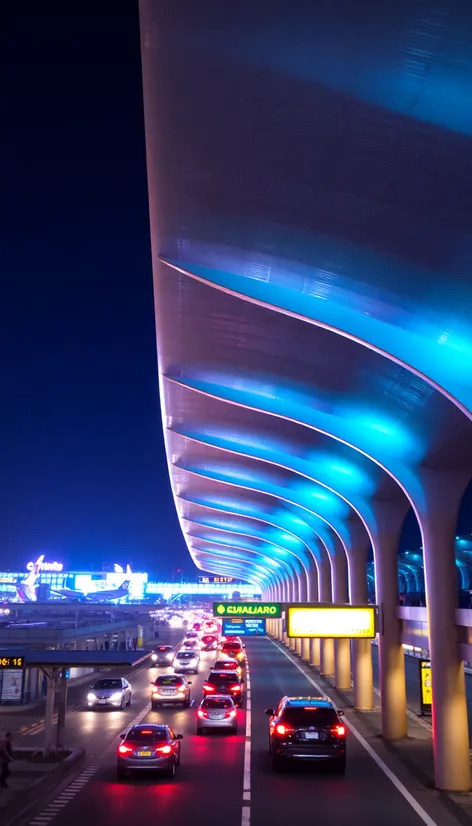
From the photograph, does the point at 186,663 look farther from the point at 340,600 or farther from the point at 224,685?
the point at 224,685

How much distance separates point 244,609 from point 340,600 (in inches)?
428

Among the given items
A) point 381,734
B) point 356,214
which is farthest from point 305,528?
point 356,214

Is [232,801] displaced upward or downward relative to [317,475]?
downward

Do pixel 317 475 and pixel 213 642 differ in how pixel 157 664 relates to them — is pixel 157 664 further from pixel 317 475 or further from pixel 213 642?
pixel 317 475

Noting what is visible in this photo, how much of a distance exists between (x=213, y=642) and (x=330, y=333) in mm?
68988

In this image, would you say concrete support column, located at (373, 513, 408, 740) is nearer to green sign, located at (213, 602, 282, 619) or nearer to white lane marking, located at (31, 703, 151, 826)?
green sign, located at (213, 602, 282, 619)

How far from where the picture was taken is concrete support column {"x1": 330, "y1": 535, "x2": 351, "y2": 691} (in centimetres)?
3869

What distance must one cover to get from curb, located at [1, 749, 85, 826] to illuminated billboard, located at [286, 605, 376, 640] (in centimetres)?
746

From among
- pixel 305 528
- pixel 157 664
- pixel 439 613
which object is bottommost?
pixel 157 664

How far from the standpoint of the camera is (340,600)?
38750mm

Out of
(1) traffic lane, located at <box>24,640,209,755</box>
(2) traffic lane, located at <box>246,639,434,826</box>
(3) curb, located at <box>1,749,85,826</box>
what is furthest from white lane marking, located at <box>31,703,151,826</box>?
(2) traffic lane, located at <box>246,639,434,826</box>

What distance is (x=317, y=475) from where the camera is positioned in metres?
31.7

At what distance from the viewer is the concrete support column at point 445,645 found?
689 inches

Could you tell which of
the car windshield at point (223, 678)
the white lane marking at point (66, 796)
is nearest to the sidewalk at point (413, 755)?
the car windshield at point (223, 678)
